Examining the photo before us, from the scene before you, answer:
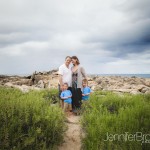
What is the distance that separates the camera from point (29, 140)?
14.4 feet

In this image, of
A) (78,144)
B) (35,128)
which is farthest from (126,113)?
(35,128)

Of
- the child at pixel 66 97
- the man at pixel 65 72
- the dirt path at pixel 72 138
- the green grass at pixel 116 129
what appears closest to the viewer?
the green grass at pixel 116 129

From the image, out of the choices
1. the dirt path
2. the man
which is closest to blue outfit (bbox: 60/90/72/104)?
the man

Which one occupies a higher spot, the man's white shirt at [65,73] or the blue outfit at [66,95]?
the man's white shirt at [65,73]

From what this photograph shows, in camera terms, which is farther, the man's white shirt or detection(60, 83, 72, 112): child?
the man's white shirt

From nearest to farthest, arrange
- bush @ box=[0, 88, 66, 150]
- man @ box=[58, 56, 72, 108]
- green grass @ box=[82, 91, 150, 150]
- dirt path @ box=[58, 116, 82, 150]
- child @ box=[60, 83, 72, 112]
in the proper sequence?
1. bush @ box=[0, 88, 66, 150]
2. green grass @ box=[82, 91, 150, 150]
3. dirt path @ box=[58, 116, 82, 150]
4. child @ box=[60, 83, 72, 112]
5. man @ box=[58, 56, 72, 108]

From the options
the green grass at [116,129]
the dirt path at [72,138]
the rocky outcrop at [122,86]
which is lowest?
the dirt path at [72,138]

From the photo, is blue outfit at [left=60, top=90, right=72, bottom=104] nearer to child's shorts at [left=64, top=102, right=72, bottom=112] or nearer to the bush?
child's shorts at [left=64, top=102, right=72, bottom=112]

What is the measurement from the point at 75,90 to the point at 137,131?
3.40 meters

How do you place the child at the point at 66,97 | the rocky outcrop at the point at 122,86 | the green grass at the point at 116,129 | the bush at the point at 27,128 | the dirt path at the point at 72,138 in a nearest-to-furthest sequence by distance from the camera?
the bush at the point at 27,128
the green grass at the point at 116,129
the dirt path at the point at 72,138
the child at the point at 66,97
the rocky outcrop at the point at 122,86

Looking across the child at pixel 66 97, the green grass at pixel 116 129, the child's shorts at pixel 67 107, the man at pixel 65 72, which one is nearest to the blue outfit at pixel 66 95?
the child at pixel 66 97

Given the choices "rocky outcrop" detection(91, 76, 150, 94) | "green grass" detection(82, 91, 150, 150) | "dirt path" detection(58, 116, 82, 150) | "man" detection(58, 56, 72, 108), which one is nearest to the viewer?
"green grass" detection(82, 91, 150, 150)

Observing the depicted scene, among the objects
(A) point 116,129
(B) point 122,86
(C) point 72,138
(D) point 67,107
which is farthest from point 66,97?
(B) point 122,86

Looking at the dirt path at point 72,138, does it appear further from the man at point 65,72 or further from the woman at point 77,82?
the man at point 65,72
